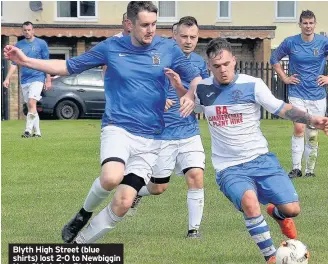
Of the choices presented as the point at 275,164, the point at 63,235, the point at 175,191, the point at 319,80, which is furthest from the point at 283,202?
the point at 319,80

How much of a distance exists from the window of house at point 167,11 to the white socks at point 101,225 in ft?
120

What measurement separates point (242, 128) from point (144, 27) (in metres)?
1.23

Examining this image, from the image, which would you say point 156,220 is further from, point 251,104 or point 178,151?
point 251,104

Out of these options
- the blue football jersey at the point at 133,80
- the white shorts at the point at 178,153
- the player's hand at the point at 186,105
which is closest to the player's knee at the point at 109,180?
the blue football jersey at the point at 133,80

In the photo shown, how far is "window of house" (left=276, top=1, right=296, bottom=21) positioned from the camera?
4681cm

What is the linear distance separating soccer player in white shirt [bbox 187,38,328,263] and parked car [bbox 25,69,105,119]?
78.2 ft

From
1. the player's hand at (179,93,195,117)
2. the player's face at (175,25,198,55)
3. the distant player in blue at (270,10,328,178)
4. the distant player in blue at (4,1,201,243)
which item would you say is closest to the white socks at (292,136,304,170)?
the distant player in blue at (270,10,328,178)

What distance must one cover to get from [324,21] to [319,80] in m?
29.4

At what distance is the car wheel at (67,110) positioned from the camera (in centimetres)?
3388

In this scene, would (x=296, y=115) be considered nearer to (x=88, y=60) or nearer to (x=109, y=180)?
(x=109, y=180)

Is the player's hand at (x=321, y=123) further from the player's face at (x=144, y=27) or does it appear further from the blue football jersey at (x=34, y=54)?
the blue football jersey at (x=34, y=54)

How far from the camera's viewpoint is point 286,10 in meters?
47.1

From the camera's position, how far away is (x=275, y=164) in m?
9.78

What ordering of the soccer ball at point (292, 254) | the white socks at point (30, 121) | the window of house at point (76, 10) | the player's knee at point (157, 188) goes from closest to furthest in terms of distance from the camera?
the soccer ball at point (292, 254)
the player's knee at point (157, 188)
the white socks at point (30, 121)
the window of house at point (76, 10)
